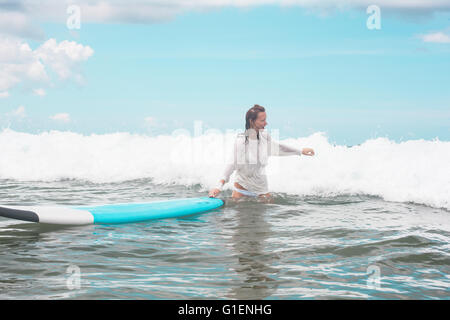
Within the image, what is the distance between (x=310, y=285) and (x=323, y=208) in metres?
3.97

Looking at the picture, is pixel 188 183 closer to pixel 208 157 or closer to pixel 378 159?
pixel 208 157

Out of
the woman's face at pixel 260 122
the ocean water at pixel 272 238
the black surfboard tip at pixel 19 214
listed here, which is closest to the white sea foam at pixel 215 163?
the ocean water at pixel 272 238

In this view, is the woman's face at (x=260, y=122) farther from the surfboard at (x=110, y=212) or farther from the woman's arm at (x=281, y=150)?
the surfboard at (x=110, y=212)

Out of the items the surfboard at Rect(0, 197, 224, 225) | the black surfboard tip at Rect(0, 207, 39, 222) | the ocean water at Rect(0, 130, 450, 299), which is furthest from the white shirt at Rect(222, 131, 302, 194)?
the black surfboard tip at Rect(0, 207, 39, 222)

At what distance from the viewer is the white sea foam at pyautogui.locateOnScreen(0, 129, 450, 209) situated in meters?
9.09

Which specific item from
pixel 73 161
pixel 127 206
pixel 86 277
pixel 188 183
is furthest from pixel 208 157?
pixel 86 277

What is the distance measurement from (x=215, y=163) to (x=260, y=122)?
6.47 meters

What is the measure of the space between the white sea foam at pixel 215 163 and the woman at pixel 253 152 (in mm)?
2954

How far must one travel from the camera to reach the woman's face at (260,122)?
19.4ft

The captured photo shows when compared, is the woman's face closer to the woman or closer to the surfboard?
the woman

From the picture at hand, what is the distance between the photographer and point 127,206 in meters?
6.27

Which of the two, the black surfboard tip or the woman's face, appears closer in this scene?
the black surfboard tip

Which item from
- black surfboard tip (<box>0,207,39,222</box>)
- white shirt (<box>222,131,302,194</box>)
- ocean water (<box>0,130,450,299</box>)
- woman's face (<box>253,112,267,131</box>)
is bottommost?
ocean water (<box>0,130,450,299</box>)

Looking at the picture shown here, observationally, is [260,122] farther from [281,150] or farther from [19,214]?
[19,214]
